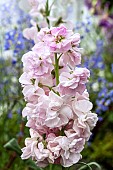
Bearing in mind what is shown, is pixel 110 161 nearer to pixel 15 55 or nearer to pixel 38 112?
pixel 15 55

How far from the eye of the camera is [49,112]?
2.88 ft

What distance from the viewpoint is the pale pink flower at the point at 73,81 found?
2.84ft

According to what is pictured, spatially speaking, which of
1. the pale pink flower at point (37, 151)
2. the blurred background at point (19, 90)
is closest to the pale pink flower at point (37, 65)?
the pale pink flower at point (37, 151)

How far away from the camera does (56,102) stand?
884mm

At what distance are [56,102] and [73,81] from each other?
0.17ft

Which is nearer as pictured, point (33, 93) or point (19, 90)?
point (33, 93)

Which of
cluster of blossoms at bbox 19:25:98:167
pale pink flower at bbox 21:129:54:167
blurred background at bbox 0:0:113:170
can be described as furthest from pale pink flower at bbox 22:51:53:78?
blurred background at bbox 0:0:113:170

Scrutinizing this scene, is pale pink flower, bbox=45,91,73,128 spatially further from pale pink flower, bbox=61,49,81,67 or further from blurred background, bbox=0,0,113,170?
blurred background, bbox=0,0,113,170

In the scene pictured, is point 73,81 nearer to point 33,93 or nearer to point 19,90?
point 33,93

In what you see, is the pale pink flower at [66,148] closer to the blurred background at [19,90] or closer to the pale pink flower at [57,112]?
the pale pink flower at [57,112]

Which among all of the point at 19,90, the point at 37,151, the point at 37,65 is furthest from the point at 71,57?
the point at 19,90

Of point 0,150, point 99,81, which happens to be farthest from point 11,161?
point 99,81

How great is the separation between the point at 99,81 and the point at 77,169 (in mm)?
1121

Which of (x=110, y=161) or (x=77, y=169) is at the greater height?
(x=77, y=169)
